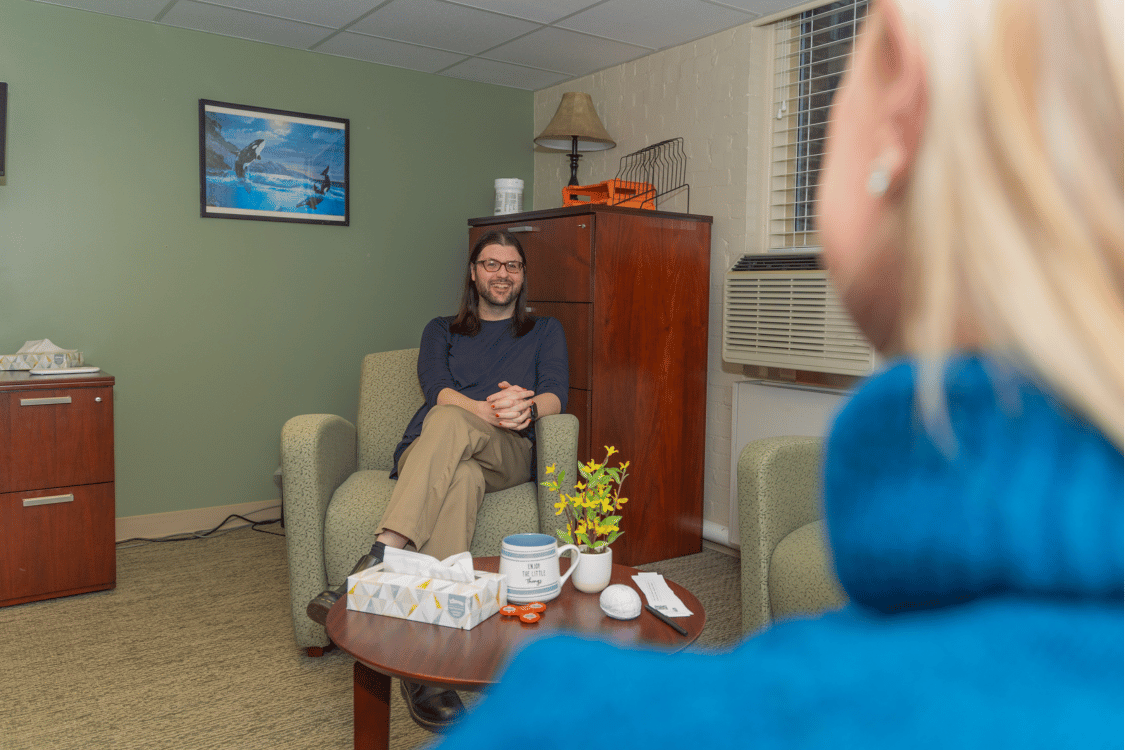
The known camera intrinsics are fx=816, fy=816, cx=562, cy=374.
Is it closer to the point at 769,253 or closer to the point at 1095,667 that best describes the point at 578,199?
the point at 769,253

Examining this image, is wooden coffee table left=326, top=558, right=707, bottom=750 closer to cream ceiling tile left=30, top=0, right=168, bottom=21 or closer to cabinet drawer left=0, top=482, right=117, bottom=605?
cabinet drawer left=0, top=482, right=117, bottom=605

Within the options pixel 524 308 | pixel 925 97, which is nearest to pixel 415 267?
pixel 524 308

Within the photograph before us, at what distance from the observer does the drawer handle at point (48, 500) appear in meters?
2.74

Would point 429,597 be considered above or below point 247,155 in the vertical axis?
below

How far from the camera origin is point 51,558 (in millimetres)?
2777

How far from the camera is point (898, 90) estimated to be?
0.27 m

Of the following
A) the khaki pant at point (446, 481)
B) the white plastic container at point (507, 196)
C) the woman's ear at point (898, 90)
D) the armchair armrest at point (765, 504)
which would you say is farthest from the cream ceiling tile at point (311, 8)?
the woman's ear at point (898, 90)

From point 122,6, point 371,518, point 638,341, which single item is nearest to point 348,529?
point 371,518

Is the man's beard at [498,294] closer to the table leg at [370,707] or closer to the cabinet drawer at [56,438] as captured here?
the cabinet drawer at [56,438]

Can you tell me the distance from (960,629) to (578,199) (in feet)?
11.6

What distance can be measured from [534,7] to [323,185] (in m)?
1.33

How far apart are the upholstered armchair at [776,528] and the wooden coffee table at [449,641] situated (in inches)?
14.3

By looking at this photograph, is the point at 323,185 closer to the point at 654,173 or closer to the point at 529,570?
the point at 654,173

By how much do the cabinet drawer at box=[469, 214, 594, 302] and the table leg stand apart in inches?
70.2
